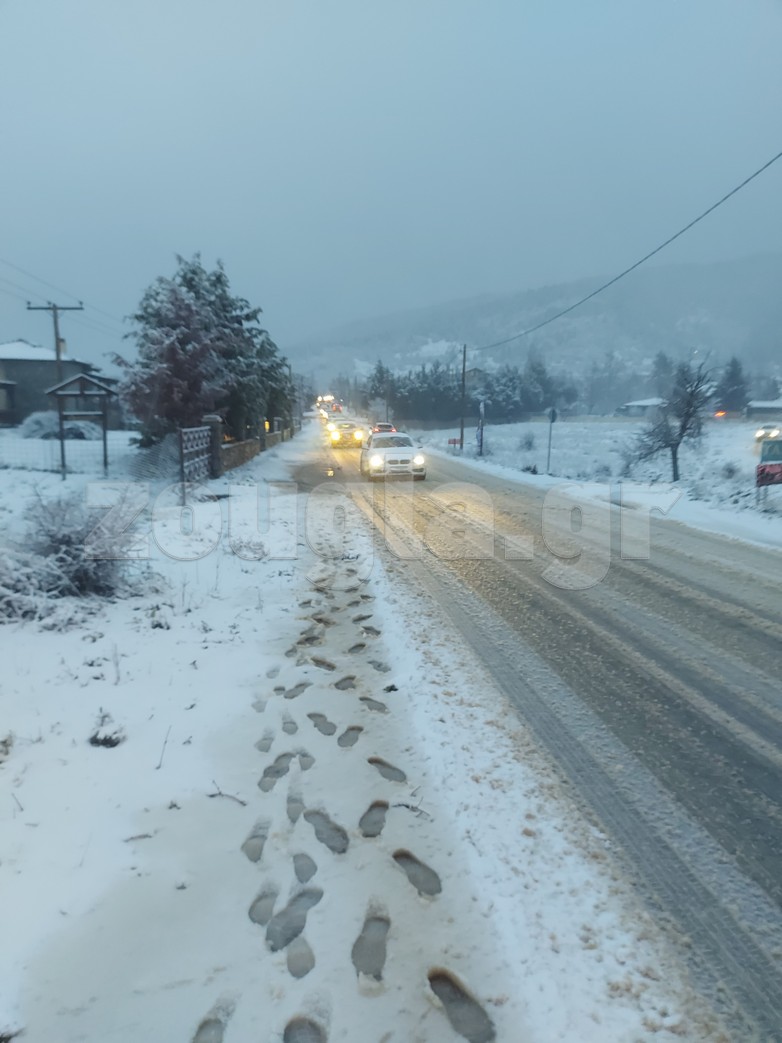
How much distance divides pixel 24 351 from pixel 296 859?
56576mm

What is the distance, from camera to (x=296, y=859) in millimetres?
3115

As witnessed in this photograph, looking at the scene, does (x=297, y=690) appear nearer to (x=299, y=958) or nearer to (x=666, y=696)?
(x=299, y=958)

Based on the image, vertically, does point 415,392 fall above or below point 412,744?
above

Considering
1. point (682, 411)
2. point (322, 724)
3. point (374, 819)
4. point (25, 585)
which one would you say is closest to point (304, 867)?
point (374, 819)

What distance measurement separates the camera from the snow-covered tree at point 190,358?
1839 centimetres

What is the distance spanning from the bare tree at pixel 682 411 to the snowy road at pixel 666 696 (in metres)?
11.4

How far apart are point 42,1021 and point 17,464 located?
22.4 meters

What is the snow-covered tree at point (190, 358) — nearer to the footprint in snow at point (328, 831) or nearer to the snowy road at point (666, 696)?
the snowy road at point (666, 696)

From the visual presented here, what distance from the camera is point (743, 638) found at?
19.2 ft

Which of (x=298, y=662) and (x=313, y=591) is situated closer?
(x=298, y=662)

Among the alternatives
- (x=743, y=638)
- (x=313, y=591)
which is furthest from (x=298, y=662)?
(x=743, y=638)

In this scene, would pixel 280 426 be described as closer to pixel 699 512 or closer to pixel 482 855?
pixel 699 512

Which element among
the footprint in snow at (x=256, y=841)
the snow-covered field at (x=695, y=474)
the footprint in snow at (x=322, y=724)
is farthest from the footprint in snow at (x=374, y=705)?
the snow-covered field at (x=695, y=474)

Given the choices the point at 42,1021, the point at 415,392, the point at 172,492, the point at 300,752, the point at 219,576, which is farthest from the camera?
the point at 415,392
